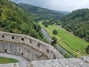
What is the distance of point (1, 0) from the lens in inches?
1480

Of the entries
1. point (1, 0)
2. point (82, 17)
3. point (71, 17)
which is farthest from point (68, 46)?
point (71, 17)

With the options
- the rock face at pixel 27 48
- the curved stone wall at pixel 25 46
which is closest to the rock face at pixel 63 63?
the rock face at pixel 27 48

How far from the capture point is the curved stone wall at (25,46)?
42.4ft

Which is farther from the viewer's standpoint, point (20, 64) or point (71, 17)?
point (71, 17)

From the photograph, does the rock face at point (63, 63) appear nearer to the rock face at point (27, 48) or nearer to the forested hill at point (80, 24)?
the rock face at point (27, 48)

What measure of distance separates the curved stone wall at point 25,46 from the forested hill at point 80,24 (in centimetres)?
6977

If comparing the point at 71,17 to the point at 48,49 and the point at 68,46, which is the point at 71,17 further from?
the point at 48,49

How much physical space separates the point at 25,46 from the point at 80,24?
92.4 m

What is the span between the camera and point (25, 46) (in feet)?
47.1

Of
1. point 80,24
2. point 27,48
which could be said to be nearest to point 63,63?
point 27,48

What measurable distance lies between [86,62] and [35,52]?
9.12 metres

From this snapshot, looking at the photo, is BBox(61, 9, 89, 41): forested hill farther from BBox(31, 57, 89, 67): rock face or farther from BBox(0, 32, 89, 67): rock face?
BBox(31, 57, 89, 67): rock face

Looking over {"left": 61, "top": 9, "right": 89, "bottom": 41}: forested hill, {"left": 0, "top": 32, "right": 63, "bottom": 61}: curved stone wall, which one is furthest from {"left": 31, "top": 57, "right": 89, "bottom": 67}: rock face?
{"left": 61, "top": 9, "right": 89, "bottom": 41}: forested hill

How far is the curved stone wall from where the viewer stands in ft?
42.4
